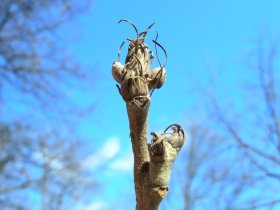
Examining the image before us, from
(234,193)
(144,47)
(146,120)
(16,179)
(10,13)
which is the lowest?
(146,120)

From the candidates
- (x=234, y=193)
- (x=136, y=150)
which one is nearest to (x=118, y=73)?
(x=136, y=150)

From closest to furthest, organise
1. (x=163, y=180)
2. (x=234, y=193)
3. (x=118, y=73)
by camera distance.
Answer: (x=163, y=180) → (x=118, y=73) → (x=234, y=193)

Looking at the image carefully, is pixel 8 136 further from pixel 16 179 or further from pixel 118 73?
pixel 118 73

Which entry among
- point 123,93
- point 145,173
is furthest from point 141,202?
point 123,93

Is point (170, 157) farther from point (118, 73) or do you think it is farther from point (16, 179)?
point (16, 179)

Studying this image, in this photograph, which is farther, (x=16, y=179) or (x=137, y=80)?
(x=16, y=179)

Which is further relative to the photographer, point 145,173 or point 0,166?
point 0,166

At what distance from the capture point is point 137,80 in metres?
0.78

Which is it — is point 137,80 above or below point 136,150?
above

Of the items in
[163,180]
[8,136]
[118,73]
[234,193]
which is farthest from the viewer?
[8,136]

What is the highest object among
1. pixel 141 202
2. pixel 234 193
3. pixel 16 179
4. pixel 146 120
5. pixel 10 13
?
pixel 10 13

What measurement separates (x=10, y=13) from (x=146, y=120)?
861 centimetres

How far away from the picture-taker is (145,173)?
747mm

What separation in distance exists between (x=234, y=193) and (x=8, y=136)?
4.39 meters
